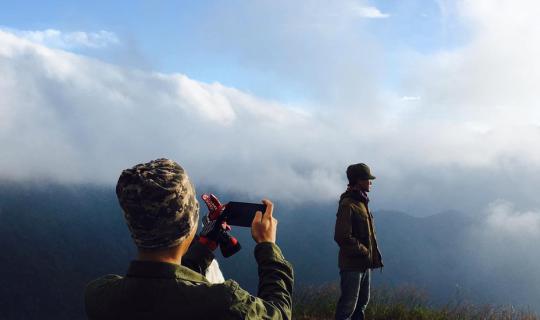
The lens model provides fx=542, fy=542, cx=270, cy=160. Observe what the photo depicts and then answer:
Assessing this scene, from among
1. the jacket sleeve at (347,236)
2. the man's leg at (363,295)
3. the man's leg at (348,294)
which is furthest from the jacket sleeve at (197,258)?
the man's leg at (363,295)

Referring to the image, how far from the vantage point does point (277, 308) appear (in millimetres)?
1942

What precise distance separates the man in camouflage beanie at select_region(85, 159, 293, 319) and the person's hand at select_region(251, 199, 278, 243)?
25cm

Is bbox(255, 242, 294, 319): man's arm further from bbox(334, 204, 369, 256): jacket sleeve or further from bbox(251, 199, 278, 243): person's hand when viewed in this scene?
bbox(334, 204, 369, 256): jacket sleeve

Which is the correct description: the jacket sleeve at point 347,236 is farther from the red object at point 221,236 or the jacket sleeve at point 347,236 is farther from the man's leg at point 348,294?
the red object at point 221,236

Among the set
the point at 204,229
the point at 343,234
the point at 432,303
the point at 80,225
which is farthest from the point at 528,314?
the point at 80,225

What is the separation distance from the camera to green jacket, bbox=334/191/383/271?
21.2 ft

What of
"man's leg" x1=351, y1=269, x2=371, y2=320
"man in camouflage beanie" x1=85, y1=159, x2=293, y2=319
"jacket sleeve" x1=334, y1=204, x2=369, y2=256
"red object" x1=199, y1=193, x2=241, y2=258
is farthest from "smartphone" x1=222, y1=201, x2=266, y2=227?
"man's leg" x1=351, y1=269, x2=371, y2=320

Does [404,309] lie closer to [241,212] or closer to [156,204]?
[241,212]

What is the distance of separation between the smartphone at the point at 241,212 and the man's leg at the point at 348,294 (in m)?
4.42

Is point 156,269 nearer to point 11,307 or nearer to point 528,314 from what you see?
point 528,314

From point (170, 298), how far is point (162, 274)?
3.5 inches

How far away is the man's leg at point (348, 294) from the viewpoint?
6.41 meters

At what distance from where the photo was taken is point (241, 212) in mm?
2283

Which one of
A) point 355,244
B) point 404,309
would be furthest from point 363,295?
point 404,309
